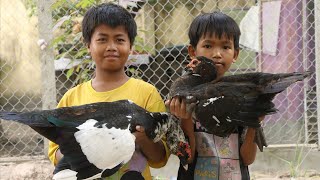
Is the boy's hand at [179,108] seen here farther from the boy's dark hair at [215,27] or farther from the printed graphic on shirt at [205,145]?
the boy's dark hair at [215,27]

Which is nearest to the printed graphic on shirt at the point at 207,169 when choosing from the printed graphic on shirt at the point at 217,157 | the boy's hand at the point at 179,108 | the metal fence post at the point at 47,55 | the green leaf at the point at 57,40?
the printed graphic on shirt at the point at 217,157

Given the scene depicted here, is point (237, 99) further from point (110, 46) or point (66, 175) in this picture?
point (66, 175)

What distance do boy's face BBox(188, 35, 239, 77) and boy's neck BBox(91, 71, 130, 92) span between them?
0.37 metres

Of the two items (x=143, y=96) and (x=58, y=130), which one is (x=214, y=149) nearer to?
(x=143, y=96)

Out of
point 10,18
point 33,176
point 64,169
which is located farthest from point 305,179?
point 10,18

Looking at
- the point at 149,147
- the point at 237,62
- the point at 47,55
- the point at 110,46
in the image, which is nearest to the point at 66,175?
the point at 149,147

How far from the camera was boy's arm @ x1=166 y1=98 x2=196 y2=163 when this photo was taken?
1859 millimetres

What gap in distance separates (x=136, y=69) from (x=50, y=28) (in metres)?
0.79

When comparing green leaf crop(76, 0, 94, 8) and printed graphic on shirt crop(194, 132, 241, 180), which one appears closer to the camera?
printed graphic on shirt crop(194, 132, 241, 180)

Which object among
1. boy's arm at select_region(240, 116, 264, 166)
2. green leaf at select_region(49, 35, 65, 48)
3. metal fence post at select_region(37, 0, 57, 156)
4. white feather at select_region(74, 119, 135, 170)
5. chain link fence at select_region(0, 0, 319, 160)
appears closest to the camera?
white feather at select_region(74, 119, 135, 170)

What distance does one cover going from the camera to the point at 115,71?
2111 millimetres

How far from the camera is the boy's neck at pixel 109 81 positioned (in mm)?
2102

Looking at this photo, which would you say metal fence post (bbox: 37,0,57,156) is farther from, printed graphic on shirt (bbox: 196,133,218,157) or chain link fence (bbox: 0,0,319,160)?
printed graphic on shirt (bbox: 196,133,218,157)

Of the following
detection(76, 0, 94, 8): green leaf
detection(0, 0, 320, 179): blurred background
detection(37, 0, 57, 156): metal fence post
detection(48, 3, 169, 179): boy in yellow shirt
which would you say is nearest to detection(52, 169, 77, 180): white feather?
detection(48, 3, 169, 179): boy in yellow shirt
